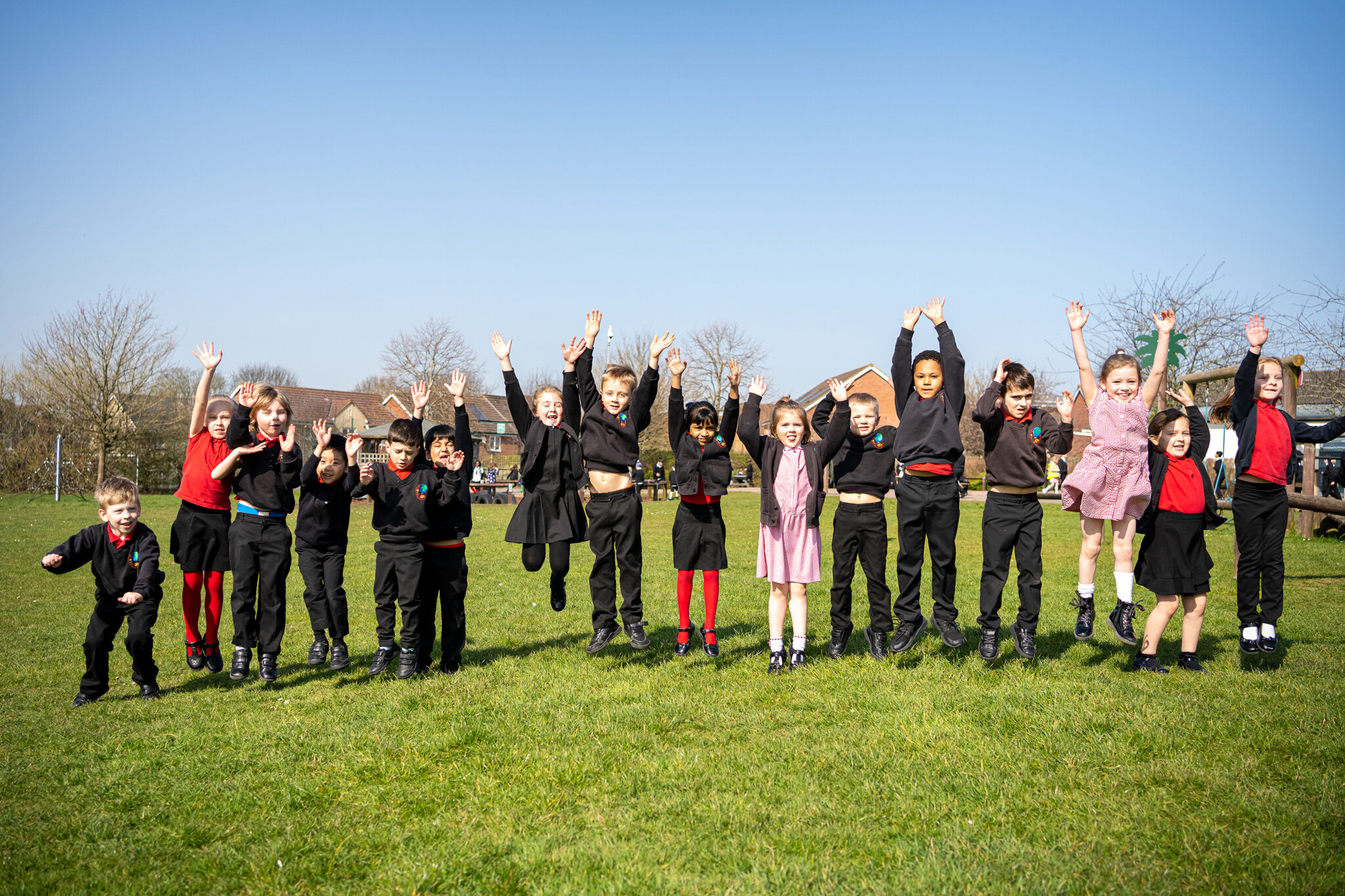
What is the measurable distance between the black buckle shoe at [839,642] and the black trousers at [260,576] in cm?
420

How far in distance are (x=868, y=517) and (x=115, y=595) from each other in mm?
5428

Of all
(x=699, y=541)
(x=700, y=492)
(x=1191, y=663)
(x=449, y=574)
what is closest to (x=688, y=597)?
(x=699, y=541)

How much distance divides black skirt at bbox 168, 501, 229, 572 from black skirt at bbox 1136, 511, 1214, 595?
6.77 meters

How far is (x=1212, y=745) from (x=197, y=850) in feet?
16.9

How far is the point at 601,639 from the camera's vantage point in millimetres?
6832

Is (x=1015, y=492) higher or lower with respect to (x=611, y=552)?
higher

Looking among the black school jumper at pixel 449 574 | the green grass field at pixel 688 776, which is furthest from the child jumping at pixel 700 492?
the black school jumper at pixel 449 574

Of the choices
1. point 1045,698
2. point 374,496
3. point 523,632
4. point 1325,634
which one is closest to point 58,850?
point 374,496

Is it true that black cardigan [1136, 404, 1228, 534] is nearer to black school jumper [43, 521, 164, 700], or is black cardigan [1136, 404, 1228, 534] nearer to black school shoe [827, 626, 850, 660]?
black school shoe [827, 626, 850, 660]

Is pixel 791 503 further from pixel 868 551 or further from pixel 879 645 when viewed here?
pixel 879 645

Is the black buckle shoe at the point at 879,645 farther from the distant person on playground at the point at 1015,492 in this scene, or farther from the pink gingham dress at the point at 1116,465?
the pink gingham dress at the point at 1116,465

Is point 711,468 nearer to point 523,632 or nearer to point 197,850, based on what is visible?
point 523,632

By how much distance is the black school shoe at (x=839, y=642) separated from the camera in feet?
23.2

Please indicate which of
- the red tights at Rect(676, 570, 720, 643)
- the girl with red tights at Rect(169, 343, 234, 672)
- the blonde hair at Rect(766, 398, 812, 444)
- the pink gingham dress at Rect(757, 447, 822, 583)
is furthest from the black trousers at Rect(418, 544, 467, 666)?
the blonde hair at Rect(766, 398, 812, 444)
